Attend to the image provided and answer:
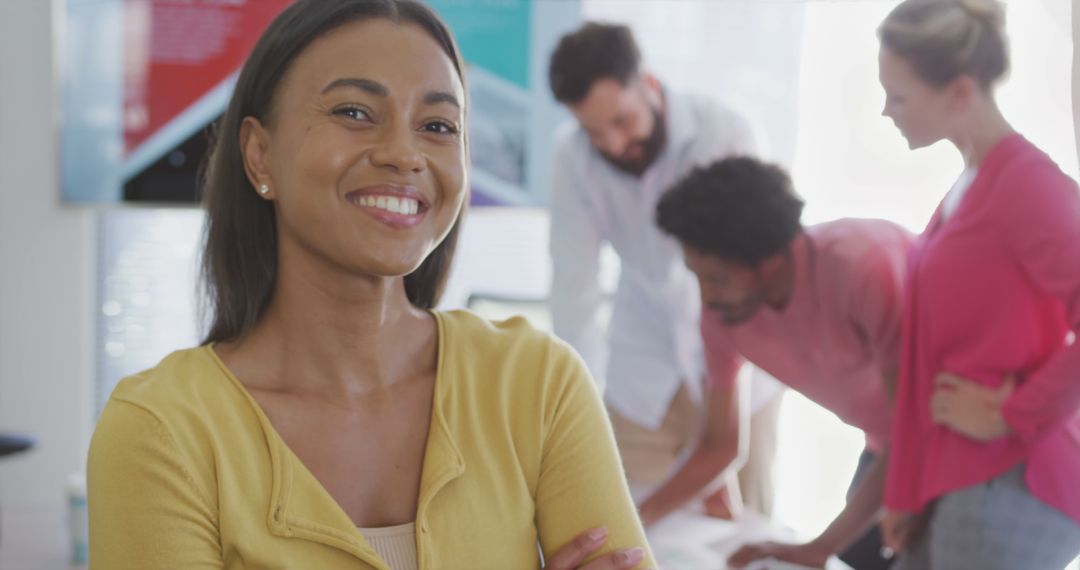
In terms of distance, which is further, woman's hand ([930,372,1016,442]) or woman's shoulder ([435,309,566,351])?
woman's hand ([930,372,1016,442])

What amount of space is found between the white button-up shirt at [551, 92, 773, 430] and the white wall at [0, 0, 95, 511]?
1.71 meters

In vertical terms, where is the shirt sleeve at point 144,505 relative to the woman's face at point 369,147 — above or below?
below

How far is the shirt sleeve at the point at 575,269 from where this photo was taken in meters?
2.50

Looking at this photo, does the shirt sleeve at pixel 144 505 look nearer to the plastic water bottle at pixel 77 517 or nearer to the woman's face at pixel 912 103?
the woman's face at pixel 912 103

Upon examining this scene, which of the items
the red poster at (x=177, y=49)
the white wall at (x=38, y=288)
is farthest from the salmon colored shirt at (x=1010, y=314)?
the white wall at (x=38, y=288)

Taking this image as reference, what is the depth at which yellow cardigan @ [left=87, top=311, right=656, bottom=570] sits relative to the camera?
1.03 m

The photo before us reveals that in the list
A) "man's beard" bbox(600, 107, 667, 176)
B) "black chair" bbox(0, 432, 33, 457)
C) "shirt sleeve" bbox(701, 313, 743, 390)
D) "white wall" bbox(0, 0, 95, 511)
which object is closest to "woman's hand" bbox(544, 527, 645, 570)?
Result: "shirt sleeve" bbox(701, 313, 743, 390)

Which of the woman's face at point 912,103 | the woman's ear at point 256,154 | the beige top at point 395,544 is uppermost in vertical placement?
the woman's face at point 912,103

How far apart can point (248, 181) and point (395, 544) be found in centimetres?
45

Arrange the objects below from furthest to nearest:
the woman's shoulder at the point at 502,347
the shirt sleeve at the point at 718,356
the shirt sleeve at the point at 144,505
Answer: the shirt sleeve at the point at 718,356 < the woman's shoulder at the point at 502,347 < the shirt sleeve at the point at 144,505

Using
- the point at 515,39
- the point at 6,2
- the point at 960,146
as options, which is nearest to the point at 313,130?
the point at 960,146

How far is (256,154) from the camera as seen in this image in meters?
1.18

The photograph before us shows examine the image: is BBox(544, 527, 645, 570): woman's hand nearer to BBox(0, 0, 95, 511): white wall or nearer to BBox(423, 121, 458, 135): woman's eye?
BBox(423, 121, 458, 135): woman's eye

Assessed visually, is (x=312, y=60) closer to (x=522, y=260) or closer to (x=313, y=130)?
(x=313, y=130)
